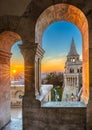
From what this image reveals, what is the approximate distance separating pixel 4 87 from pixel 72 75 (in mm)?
24376

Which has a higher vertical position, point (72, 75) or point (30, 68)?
point (30, 68)

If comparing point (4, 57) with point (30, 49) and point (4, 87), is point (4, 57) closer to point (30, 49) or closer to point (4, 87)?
point (4, 87)

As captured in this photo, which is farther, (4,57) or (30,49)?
(4,57)

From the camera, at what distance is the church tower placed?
26.7 m

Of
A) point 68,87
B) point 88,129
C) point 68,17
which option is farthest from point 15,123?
point 68,87

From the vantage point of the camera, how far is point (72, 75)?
97.8 ft

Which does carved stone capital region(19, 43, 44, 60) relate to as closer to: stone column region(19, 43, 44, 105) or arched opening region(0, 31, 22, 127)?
stone column region(19, 43, 44, 105)

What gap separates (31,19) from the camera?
512cm

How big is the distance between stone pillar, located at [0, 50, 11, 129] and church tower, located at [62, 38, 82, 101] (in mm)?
19071

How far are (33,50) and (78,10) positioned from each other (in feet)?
5.48

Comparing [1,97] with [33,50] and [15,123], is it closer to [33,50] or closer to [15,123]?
[15,123]

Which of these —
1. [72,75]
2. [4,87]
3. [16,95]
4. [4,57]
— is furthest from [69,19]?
[72,75]

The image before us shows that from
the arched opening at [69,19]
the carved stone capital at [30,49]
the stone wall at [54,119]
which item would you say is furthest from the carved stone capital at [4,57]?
the stone wall at [54,119]

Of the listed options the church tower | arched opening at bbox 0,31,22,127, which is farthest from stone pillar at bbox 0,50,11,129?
the church tower
